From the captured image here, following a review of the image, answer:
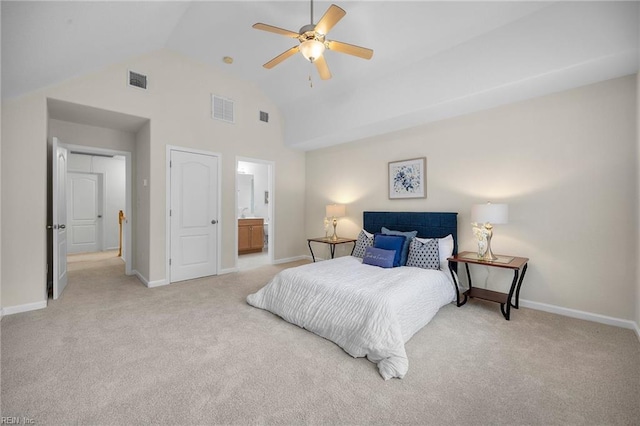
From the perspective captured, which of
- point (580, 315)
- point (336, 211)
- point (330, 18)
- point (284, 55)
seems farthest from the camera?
point (336, 211)

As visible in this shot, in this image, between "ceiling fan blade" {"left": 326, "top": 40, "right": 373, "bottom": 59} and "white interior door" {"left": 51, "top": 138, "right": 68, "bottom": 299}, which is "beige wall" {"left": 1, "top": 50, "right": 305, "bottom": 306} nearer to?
"white interior door" {"left": 51, "top": 138, "right": 68, "bottom": 299}

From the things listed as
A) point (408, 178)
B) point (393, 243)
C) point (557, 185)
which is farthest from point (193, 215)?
point (557, 185)

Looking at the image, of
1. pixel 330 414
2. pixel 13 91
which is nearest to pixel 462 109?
pixel 330 414

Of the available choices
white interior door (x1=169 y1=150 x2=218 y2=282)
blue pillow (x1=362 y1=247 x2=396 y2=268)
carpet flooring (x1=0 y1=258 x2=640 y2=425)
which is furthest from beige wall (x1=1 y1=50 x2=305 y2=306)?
blue pillow (x1=362 y1=247 x2=396 y2=268)

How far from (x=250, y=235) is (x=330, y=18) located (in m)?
5.47

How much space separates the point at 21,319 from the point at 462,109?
18.3 ft

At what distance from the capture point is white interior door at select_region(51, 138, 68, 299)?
3508mm

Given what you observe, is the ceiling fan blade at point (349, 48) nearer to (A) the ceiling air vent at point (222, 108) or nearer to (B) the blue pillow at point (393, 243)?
(B) the blue pillow at point (393, 243)

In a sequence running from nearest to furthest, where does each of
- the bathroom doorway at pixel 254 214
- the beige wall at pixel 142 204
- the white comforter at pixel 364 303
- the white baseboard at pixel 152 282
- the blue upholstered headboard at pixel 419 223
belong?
the white comforter at pixel 364 303 < the blue upholstered headboard at pixel 419 223 < the white baseboard at pixel 152 282 < the beige wall at pixel 142 204 < the bathroom doorway at pixel 254 214

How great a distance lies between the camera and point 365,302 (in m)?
2.40

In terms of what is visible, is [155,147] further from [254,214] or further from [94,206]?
[94,206]

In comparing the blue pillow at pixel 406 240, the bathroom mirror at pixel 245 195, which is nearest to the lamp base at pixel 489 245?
the blue pillow at pixel 406 240

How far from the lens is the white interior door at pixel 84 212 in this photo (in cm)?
693

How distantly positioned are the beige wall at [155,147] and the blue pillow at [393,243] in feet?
8.46
